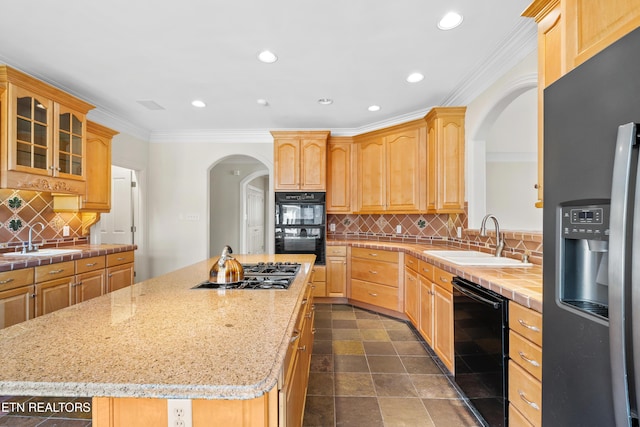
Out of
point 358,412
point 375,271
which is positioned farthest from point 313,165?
point 358,412

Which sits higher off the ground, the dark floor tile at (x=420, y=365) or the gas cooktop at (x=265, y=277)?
the gas cooktop at (x=265, y=277)

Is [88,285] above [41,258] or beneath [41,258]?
beneath

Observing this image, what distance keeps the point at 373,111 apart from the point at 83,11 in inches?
112

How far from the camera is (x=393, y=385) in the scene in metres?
2.19

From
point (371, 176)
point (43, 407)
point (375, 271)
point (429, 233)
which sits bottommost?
point (43, 407)

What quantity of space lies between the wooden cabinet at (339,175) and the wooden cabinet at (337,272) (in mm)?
605

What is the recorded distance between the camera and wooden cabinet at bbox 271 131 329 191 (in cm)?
417

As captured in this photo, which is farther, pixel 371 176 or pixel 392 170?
pixel 371 176

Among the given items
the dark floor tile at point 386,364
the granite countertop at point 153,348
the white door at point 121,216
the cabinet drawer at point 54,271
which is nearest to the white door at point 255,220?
the white door at point 121,216

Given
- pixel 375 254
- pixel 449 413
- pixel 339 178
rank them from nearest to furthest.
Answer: pixel 449 413
pixel 375 254
pixel 339 178

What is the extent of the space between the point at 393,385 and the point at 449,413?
0.41 m

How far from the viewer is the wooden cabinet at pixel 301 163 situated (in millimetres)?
4172

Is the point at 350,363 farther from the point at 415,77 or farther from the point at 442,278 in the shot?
the point at 415,77

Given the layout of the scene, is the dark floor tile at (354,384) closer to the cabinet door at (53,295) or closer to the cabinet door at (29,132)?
the cabinet door at (53,295)
